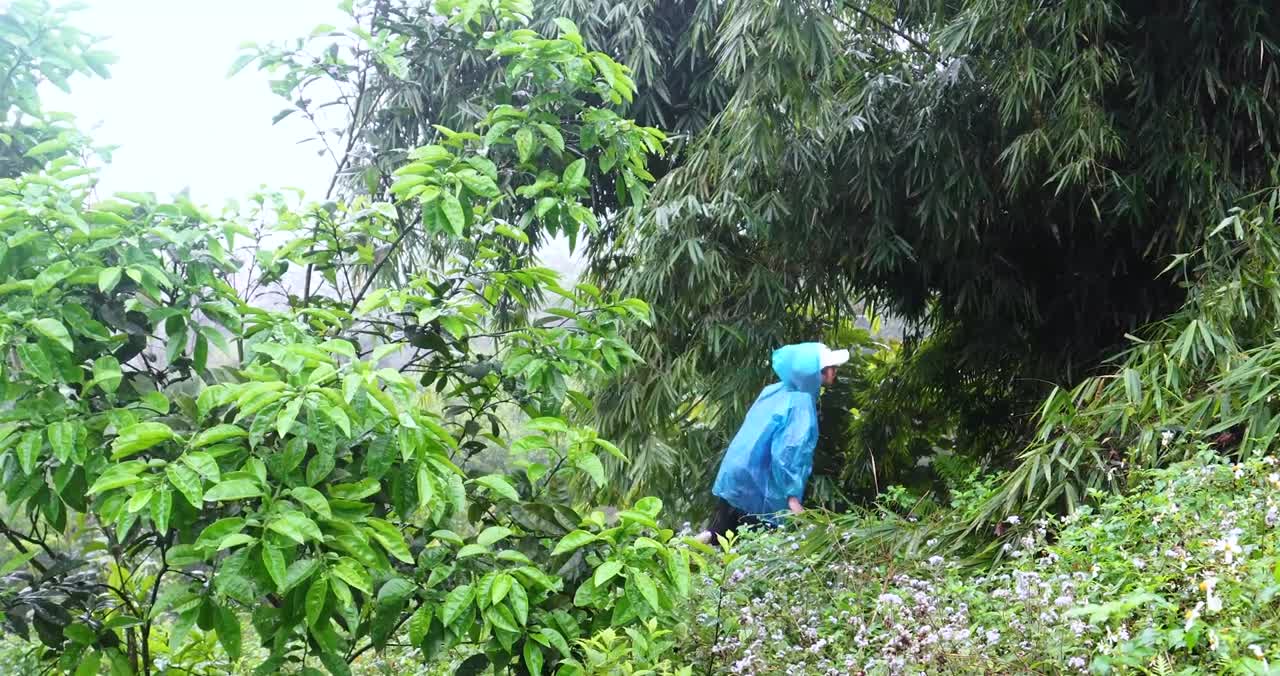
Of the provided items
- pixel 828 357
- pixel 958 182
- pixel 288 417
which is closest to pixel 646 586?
pixel 288 417

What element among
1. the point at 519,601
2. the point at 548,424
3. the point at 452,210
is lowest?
the point at 519,601

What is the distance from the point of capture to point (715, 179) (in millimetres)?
4816

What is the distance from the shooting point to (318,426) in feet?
5.79

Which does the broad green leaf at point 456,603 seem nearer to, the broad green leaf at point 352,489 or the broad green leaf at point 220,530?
the broad green leaf at point 352,489

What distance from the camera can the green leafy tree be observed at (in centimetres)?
178

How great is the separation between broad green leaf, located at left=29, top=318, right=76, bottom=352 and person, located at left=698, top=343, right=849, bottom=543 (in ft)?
9.33

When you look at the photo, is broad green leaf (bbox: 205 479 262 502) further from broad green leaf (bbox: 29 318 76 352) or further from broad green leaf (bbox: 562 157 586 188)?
broad green leaf (bbox: 562 157 586 188)

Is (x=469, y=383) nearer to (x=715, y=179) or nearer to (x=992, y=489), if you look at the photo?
(x=992, y=489)

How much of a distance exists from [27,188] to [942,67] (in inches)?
146

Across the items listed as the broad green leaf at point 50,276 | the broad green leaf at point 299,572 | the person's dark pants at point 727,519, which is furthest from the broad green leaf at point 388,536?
the person's dark pants at point 727,519

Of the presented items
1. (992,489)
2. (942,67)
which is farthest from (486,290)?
(942,67)

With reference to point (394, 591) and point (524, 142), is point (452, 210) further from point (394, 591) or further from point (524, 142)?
point (394, 591)

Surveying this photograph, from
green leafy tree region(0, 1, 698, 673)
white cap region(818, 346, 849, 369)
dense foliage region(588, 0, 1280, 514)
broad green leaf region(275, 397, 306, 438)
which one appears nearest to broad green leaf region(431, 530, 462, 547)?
green leafy tree region(0, 1, 698, 673)

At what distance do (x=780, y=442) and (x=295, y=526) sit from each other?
2822 millimetres
